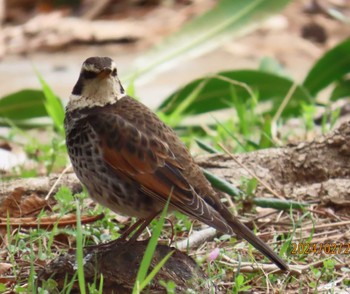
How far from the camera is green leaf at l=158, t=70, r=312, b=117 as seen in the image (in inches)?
295

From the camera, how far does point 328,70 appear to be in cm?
783

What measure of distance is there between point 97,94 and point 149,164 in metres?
0.51

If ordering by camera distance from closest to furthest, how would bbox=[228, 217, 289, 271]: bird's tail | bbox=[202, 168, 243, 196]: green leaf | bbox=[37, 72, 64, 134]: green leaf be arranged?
bbox=[228, 217, 289, 271]: bird's tail
bbox=[202, 168, 243, 196]: green leaf
bbox=[37, 72, 64, 134]: green leaf

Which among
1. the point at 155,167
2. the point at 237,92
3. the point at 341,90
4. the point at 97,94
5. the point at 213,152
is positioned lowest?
the point at 341,90

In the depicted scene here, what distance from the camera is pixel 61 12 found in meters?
12.0

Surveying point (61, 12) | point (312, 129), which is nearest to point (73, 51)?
point (61, 12)

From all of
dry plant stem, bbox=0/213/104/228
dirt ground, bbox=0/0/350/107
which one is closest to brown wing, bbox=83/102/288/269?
dry plant stem, bbox=0/213/104/228

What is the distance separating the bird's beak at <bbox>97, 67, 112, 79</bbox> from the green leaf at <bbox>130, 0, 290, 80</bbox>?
3.65 meters

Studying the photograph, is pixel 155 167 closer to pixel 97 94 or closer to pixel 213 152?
pixel 97 94

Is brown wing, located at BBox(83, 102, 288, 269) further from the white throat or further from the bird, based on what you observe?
the white throat

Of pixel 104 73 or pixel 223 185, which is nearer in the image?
pixel 104 73

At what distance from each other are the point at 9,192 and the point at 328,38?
6.86 metres

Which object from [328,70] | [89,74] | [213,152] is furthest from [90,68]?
[328,70]

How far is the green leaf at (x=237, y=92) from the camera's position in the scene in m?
7.48
